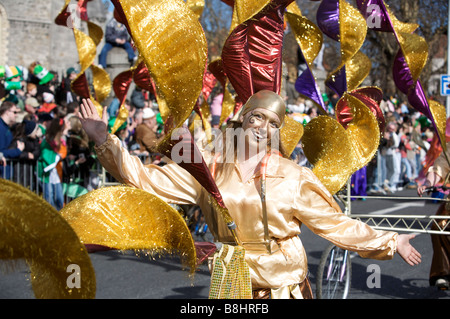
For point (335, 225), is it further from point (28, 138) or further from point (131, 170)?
point (28, 138)

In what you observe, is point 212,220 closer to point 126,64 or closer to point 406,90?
point 406,90

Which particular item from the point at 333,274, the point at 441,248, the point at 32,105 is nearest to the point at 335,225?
the point at 333,274

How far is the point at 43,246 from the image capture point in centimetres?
179

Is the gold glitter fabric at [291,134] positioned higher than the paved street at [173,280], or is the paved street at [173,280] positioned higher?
the gold glitter fabric at [291,134]

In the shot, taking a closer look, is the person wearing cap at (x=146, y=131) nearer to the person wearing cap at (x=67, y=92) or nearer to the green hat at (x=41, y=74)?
the person wearing cap at (x=67, y=92)

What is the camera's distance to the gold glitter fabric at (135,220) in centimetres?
235

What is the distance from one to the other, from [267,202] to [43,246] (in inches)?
51.9

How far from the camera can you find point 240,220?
2.88 m

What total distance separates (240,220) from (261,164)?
0.31 meters

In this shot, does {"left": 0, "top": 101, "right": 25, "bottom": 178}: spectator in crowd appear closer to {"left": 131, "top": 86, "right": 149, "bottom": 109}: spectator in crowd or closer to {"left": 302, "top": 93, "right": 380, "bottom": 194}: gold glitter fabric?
{"left": 131, "top": 86, "right": 149, "bottom": 109}: spectator in crowd

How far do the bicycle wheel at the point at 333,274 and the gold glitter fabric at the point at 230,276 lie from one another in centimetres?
235

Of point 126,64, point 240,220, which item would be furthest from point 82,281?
point 126,64

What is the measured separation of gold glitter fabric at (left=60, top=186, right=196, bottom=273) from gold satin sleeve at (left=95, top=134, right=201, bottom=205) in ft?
1.16

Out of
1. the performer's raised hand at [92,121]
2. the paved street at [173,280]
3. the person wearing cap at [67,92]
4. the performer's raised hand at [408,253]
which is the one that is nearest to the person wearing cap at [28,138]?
the paved street at [173,280]
